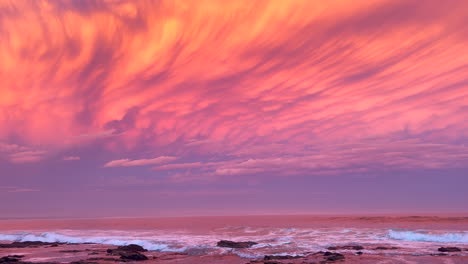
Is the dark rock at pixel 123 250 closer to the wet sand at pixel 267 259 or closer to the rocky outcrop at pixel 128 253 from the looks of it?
A: the rocky outcrop at pixel 128 253

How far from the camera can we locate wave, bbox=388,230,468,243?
38.4 meters

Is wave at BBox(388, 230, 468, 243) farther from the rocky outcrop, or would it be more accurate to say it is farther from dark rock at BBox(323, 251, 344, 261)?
the rocky outcrop

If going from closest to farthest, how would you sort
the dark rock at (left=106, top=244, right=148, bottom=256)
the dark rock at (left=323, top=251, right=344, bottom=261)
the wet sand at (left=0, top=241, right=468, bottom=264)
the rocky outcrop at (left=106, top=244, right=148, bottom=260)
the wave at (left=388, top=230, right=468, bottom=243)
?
the wet sand at (left=0, top=241, right=468, bottom=264) → the dark rock at (left=323, top=251, right=344, bottom=261) → the rocky outcrop at (left=106, top=244, right=148, bottom=260) → the dark rock at (left=106, top=244, right=148, bottom=256) → the wave at (left=388, top=230, right=468, bottom=243)

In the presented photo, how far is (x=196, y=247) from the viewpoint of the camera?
3359 centimetres

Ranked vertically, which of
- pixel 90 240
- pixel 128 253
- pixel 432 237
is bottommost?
pixel 432 237

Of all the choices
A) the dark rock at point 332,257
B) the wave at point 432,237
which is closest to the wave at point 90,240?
the dark rock at point 332,257

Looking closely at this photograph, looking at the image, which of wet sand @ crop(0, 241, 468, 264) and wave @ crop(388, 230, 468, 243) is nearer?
wet sand @ crop(0, 241, 468, 264)

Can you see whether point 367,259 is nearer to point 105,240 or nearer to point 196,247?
point 196,247

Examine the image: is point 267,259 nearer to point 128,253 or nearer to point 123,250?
point 128,253

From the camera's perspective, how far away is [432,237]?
39.8m

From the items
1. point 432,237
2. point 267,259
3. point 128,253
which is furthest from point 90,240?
point 432,237

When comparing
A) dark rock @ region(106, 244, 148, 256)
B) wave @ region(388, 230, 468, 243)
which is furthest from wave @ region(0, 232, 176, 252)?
wave @ region(388, 230, 468, 243)

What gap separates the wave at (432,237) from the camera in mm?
38375

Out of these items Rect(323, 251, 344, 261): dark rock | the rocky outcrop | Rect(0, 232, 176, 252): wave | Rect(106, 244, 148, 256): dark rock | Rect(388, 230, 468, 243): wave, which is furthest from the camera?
Rect(388, 230, 468, 243): wave
